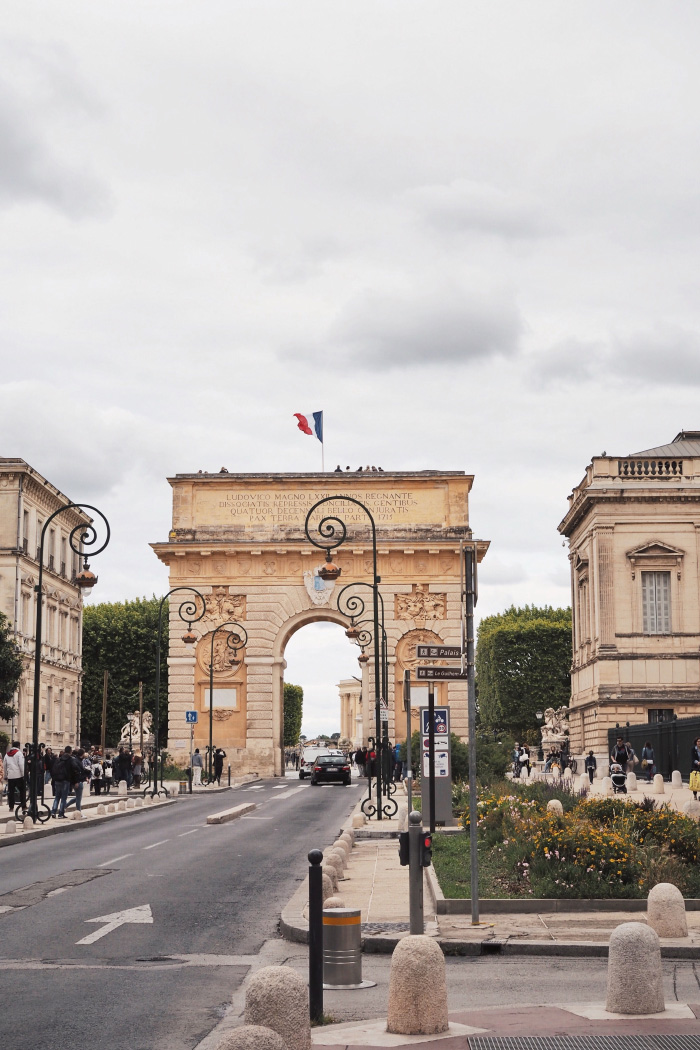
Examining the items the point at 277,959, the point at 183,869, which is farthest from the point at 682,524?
the point at 277,959

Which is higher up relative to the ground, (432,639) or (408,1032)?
(432,639)

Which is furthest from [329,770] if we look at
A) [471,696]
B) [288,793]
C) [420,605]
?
[471,696]

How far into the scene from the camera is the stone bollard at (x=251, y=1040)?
5715 millimetres

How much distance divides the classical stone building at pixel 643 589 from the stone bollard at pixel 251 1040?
4940 cm

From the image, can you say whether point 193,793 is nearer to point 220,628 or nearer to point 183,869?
point 220,628

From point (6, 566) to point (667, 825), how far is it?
159ft

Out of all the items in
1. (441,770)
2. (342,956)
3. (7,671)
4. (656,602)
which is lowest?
(342,956)

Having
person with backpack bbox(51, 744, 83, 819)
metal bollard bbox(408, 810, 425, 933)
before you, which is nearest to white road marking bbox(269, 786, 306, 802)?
person with backpack bbox(51, 744, 83, 819)

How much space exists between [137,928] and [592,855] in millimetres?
4579

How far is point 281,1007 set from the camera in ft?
22.7

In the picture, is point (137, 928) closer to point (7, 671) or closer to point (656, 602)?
point (7, 671)

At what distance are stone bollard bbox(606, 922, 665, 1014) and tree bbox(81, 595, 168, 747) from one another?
244 feet

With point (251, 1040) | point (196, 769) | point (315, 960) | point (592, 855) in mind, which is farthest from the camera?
point (196, 769)

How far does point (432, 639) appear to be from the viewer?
200 feet
